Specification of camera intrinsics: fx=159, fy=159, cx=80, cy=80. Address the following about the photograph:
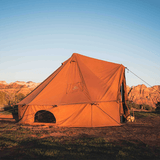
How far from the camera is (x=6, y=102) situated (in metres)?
22.6

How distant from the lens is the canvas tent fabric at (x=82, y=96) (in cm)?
1034

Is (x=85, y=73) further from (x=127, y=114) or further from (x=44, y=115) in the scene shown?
(x=44, y=115)

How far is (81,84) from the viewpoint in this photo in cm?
1141

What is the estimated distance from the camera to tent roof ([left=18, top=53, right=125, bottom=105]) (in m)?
10.8

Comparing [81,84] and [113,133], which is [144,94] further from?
[113,133]

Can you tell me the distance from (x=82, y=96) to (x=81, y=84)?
100 cm

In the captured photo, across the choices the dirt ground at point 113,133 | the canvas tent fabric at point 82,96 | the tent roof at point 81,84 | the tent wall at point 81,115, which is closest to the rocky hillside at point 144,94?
the tent roof at point 81,84

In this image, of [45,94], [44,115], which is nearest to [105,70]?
[45,94]

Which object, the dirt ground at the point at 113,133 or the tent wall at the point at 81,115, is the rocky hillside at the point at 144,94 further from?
the dirt ground at the point at 113,133

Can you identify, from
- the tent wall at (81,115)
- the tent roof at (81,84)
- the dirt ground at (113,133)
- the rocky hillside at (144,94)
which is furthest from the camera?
the rocky hillside at (144,94)

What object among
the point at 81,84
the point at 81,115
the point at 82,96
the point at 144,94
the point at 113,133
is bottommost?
the point at 113,133

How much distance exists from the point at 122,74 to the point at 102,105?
3.74 metres

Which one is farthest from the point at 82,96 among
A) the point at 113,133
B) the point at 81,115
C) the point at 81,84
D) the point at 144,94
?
the point at 144,94

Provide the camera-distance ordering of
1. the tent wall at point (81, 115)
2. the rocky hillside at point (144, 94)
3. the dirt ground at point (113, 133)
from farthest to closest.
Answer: the rocky hillside at point (144, 94) → the tent wall at point (81, 115) → the dirt ground at point (113, 133)
